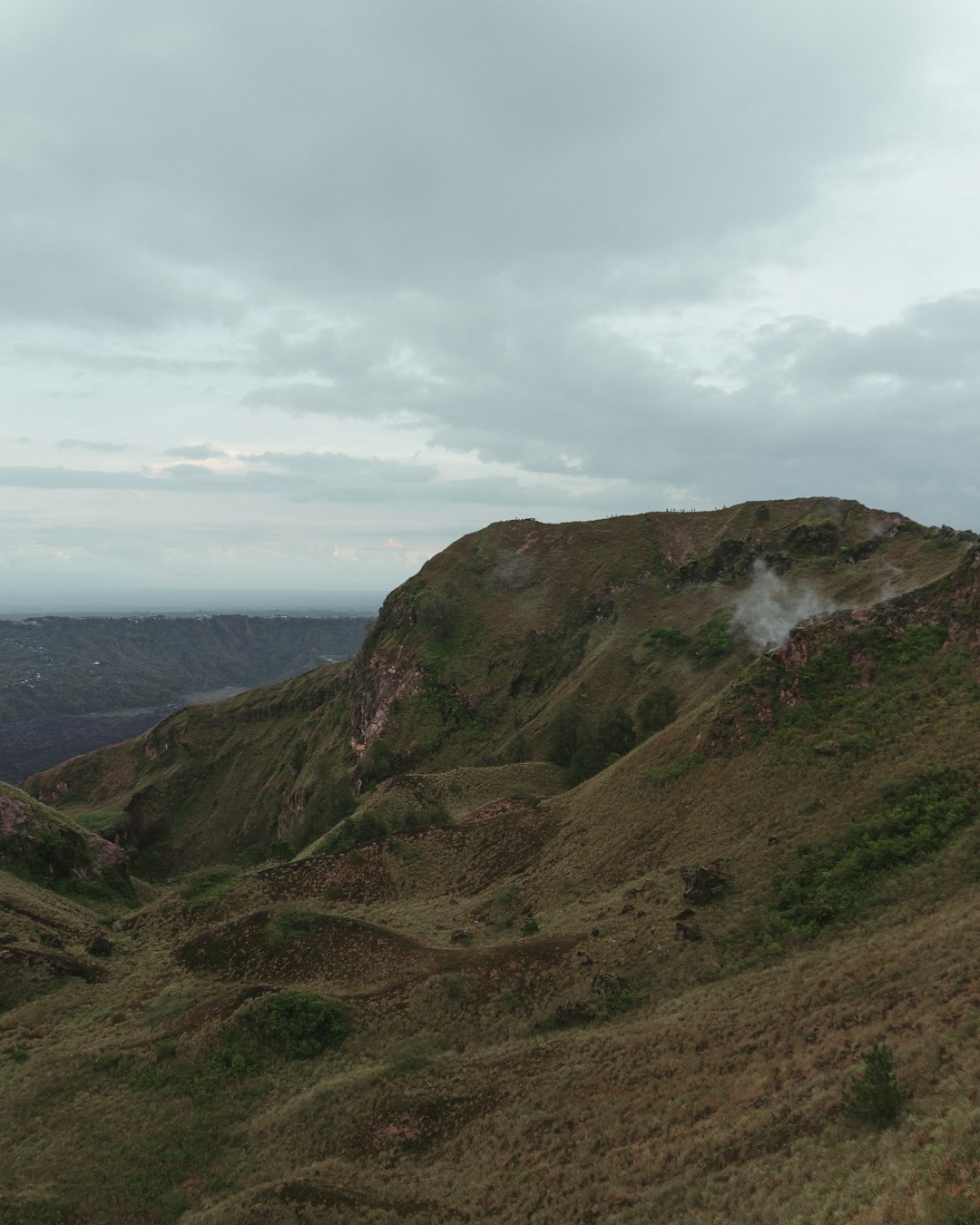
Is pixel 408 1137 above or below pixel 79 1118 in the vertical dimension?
above

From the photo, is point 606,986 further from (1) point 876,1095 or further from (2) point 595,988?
(1) point 876,1095

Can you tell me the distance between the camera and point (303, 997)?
29.3m

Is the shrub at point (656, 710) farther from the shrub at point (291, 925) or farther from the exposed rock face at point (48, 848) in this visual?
the exposed rock face at point (48, 848)

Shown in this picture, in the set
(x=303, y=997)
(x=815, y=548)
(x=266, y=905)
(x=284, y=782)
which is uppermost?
(x=815, y=548)

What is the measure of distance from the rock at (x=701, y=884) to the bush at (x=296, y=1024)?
1655cm

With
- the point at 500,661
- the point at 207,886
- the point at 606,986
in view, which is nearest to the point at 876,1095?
the point at 606,986

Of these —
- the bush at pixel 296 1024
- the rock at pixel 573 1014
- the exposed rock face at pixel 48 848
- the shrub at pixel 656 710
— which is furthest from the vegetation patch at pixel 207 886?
the shrub at pixel 656 710

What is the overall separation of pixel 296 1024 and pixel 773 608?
5936 centimetres

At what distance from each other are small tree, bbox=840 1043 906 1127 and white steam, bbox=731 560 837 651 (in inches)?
1875

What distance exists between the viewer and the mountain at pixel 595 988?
17000mm

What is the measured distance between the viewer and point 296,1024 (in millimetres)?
28219

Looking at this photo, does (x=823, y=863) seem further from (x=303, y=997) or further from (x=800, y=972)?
(x=303, y=997)

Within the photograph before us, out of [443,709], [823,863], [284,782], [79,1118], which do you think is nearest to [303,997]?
[79,1118]

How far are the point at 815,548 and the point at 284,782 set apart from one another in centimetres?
8260
